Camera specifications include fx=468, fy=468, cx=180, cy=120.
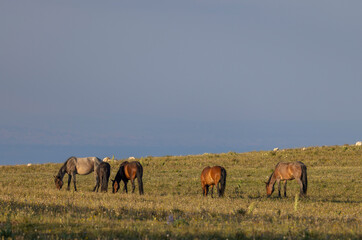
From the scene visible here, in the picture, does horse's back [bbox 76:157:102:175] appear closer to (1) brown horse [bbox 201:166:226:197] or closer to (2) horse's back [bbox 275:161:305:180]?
(1) brown horse [bbox 201:166:226:197]

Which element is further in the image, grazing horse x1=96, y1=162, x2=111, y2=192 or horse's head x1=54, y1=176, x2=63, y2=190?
horse's head x1=54, y1=176, x2=63, y2=190

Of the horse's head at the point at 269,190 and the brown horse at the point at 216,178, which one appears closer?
the brown horse at the point at 216,178

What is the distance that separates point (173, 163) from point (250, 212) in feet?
110

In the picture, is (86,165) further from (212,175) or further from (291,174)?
(291,174)

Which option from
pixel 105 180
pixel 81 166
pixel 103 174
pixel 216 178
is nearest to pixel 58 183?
pixel 81 166

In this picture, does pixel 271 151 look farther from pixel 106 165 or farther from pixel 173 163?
pixel 106 165

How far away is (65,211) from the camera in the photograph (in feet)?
49.5

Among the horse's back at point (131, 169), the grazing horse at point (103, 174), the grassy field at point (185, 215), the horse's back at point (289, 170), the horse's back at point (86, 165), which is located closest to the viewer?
the grassy field at point (185, 215)

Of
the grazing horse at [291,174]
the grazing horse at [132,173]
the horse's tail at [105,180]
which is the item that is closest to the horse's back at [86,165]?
the horse's tail at [105,180]

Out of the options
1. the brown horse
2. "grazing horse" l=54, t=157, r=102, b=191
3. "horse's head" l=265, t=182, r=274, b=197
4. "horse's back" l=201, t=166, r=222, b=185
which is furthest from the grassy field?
"horse's back" l=201, t=166, r=222, b=185

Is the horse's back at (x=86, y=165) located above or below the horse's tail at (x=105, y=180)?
above

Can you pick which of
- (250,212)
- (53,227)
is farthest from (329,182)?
(53,227)

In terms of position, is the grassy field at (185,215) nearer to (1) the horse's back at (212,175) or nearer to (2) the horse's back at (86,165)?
(2) the horse's back at (86,165)

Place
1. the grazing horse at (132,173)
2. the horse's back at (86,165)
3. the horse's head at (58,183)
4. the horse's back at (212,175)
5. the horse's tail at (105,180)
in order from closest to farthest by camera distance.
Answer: the horse's back at (212,175), the grazing horse at (132,173), the horse's tail at (105,180), the horse's head at (58,183), the horse's back at (86,165)
